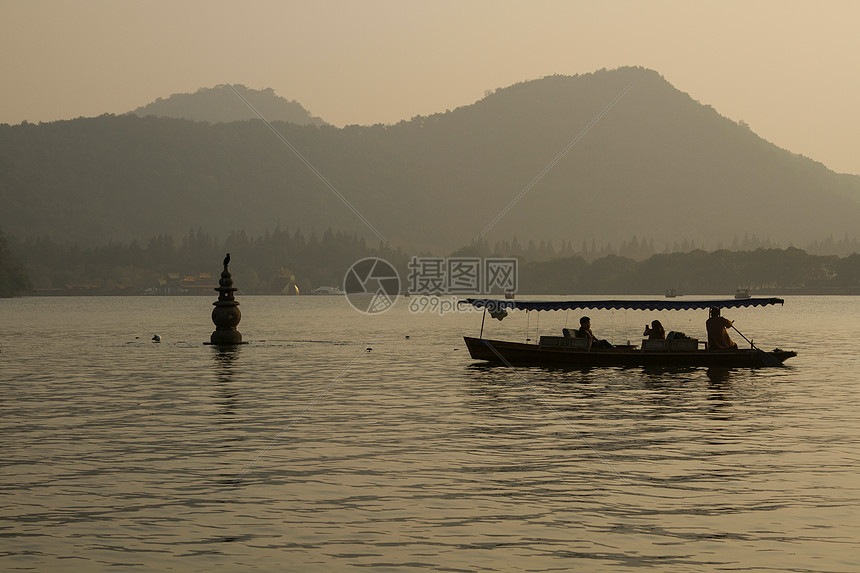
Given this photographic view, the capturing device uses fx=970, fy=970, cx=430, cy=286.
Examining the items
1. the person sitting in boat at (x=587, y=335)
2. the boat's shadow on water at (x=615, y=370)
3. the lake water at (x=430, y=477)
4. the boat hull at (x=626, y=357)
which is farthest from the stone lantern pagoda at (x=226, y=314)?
the person sitting in boat at (x=587, y=335)

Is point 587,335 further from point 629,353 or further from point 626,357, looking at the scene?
point 629,353

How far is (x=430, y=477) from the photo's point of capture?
2178cm

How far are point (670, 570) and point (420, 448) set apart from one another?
1250 cm

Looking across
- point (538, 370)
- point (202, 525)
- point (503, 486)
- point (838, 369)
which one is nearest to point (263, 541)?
point (202, 525)

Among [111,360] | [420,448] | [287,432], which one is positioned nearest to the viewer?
[420,448]

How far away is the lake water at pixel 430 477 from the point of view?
609 inches

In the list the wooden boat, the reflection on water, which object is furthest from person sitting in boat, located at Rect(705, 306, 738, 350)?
the reflection on water

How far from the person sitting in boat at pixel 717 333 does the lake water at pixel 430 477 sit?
678cm

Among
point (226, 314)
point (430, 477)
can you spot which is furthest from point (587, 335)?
point (430, 477)

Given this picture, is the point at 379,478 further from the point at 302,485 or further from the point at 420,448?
the point at 420,448

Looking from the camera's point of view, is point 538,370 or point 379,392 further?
point 538,370

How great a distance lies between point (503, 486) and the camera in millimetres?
20609

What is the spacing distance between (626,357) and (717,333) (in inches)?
198

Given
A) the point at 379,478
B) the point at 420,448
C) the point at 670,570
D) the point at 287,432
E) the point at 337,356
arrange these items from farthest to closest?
the point at 337,356 → the point at 287,432 → the point at 420,448 → the point at 379,478 → the point at 670,570
